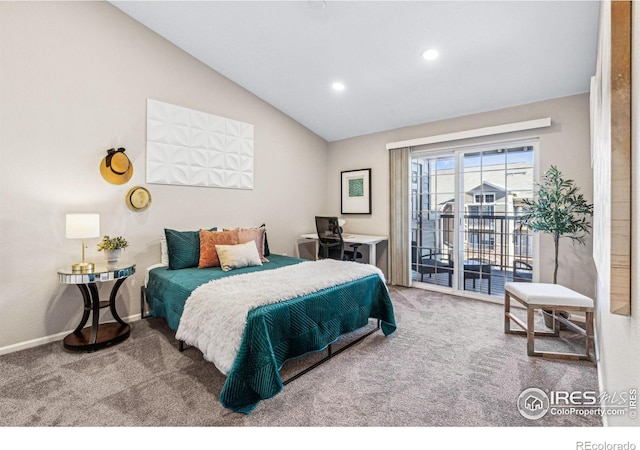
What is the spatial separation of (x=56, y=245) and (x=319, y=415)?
Result: 110 inches

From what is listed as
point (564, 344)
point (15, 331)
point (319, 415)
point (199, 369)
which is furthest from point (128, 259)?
point (564, 344)

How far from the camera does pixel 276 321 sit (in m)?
1.92

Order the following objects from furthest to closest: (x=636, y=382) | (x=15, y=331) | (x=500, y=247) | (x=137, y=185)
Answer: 1. (x=500, y=247)
2. (x=137, y=185)
3. (x=15, y=331)
4. (x=636, y=382)

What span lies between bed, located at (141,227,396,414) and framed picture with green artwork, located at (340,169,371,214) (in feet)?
7.28

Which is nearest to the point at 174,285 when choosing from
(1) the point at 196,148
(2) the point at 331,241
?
(1) the point at 196,148

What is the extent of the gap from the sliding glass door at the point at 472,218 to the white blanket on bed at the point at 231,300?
2.14m

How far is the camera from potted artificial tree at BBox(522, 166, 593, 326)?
2.93m

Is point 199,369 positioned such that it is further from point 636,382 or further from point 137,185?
point 636,382

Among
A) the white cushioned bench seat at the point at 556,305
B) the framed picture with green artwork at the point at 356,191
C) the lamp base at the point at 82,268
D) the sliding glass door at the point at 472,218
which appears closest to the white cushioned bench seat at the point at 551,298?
the white cushioned bench seat at the point at 556,305

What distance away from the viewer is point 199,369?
87.8 inches

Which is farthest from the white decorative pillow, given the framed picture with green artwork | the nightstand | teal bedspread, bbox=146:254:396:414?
the framed picture with green artwork

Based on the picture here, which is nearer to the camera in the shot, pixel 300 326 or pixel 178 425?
pixel 178 425

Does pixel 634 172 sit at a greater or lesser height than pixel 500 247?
greater

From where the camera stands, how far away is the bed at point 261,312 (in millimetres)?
1756
